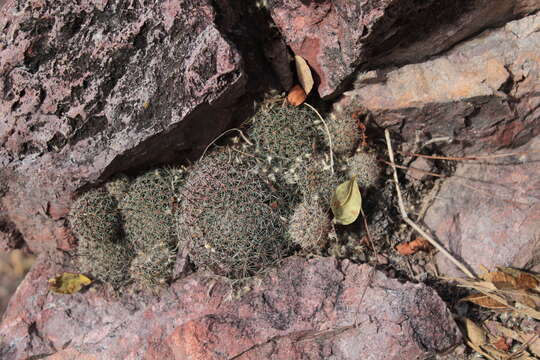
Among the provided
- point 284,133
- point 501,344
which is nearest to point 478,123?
point 284,133

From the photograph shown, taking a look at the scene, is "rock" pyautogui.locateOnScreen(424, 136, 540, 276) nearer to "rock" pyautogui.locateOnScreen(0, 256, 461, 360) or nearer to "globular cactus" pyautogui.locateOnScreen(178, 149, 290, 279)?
"rock" pyautogui.locateOnScreen(0, 256, 461, 360)

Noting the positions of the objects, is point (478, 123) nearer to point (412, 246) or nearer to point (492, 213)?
point (492, 213)

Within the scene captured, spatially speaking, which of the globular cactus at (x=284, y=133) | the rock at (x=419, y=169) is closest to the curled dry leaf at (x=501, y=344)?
the rock at (x=419, y=169)

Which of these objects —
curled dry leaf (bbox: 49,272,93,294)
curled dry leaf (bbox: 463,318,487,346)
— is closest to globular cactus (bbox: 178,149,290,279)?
curled dry leaf (bbox: 49,272,93,294)

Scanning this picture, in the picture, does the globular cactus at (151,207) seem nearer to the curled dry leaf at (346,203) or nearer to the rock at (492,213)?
the curled dry leaf at (346,203)

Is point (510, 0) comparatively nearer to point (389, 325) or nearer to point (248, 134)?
point (248, 134)
